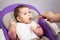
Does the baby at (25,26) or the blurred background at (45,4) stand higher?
the blurred background at (45,4)

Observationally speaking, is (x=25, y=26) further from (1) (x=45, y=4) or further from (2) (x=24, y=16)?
(1) (x=45, y=4)

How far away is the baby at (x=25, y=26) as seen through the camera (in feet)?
4.01

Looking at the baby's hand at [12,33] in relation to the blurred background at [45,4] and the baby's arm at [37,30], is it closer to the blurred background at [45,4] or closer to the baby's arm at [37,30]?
the baby's arm at [37,30]

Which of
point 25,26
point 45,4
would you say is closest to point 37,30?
point 25,26

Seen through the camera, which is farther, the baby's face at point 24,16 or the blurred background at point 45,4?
the blurred background at point 45,4

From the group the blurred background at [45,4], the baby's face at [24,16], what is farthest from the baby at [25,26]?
the blurred background at [45,4]

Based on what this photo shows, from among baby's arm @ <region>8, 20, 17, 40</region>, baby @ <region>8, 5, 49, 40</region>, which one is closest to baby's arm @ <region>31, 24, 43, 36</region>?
baby @ <region>8, 5, 49, 40</region>

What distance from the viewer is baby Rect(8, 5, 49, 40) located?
4.01 ft

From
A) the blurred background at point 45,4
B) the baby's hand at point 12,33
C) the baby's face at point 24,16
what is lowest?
the baby's hand at point 12,33

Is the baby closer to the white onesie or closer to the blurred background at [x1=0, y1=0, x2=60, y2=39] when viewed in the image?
the white onesie

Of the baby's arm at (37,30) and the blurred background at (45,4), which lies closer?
the baby's arm at (37,30)

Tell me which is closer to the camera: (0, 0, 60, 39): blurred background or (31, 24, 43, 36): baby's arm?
(31, 24, 43, 36): baby's arm

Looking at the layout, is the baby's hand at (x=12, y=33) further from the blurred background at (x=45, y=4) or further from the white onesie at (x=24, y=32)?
the blurred background at (x=45, y=4)

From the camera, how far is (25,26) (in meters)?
1.27
